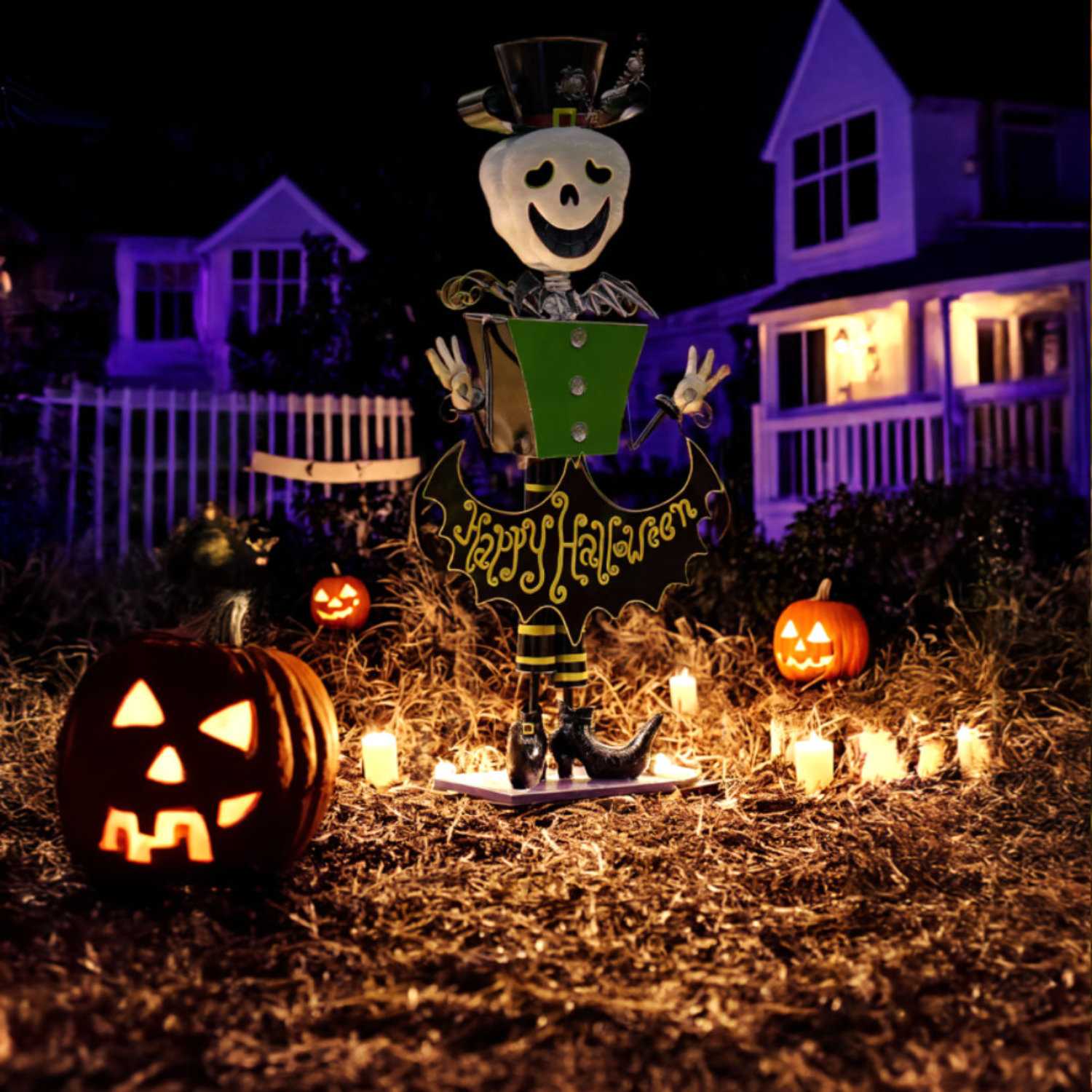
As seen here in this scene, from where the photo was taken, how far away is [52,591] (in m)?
7.74

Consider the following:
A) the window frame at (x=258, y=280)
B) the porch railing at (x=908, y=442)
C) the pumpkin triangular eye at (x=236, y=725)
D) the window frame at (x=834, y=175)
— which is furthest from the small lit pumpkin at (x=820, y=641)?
the window frame at (x=258, y=280)

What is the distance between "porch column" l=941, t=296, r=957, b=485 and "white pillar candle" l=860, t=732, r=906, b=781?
25.0 ft

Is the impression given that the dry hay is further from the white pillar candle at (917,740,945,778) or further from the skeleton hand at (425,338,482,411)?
the skeleton hand at (425,338,482,411)

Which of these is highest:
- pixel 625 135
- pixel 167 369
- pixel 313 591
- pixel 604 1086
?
pixel 625 135

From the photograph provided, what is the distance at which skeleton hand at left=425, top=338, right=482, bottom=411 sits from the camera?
4301 mm

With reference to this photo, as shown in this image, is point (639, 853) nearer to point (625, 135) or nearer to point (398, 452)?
point (398, 452)

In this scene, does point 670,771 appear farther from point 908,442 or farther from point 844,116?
point 844,116

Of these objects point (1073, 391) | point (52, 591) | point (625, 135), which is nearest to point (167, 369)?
point (625, 135)

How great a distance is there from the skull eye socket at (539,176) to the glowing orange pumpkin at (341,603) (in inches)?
135

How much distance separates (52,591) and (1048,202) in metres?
10.5

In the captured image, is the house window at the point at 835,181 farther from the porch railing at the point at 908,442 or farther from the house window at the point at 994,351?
the porch railing at the point at 908,442

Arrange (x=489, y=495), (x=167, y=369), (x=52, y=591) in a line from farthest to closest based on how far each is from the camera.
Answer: (x=167, y=369) → (x=489, y=495) → (x=52, y=591)

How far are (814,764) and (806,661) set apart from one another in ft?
4.40

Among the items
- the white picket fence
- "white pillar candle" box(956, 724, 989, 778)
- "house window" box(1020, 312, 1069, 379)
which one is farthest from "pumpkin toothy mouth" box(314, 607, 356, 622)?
"house window" box(1020, 312, 1069, 379)
